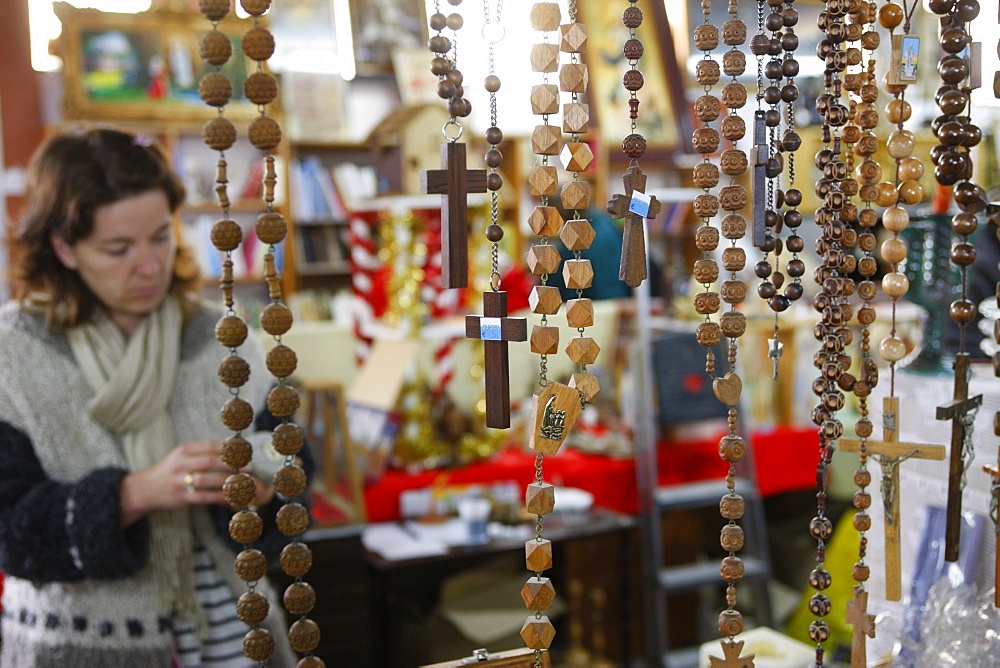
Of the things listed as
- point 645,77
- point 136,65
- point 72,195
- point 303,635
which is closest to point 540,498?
point 303,635

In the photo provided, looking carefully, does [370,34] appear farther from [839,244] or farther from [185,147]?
[839,244]

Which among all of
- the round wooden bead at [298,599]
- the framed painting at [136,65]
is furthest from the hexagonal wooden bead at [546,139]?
the framed painting at [136,65]

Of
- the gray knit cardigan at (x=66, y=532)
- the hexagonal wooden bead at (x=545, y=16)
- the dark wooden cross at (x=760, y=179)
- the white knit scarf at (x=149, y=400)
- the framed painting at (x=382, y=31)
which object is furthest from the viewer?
the framed painting at (x=382, y=31)

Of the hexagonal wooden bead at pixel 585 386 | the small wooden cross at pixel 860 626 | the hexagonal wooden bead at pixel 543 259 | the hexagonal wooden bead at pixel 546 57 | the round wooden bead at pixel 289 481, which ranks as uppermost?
the hexagonal wooden bead at pixel 546 57

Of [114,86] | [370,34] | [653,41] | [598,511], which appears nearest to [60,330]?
[598,511]

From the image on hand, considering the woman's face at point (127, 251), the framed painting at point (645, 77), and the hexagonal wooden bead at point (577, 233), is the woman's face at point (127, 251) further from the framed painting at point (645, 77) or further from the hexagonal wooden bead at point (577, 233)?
the framed painting at point (645, 77)

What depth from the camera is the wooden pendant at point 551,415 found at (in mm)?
839

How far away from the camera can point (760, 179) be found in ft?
3.19

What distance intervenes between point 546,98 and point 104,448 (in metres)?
1.10

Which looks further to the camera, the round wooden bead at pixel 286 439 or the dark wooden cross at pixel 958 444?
the dark wooden cross at pixel 958 444

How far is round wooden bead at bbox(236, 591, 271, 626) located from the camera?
0.89 meters

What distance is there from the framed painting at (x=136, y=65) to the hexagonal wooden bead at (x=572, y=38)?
403 centimetres

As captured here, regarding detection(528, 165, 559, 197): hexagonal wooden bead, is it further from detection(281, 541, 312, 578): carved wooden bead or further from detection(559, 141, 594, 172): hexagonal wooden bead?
detection(281, 541, 312, 578): carved wooden bead

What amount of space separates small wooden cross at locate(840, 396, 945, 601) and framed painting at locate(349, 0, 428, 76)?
478 cm
